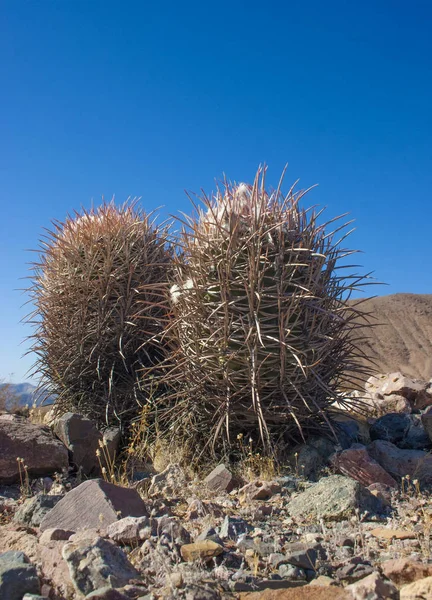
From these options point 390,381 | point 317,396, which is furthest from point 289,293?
point 390,381

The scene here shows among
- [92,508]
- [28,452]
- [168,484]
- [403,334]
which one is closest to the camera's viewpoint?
[92,508]

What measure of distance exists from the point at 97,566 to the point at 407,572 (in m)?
1.39

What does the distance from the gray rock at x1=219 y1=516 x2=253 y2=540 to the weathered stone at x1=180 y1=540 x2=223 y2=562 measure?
1.20 feet

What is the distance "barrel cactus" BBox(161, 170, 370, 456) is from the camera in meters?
4.56

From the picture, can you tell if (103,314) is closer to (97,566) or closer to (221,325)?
(221,325)

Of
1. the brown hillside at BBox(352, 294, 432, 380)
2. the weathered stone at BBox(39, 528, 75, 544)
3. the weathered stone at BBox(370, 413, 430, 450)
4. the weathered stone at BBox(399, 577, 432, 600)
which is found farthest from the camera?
the brown hillside at BBox(352, 294, 432, 380)

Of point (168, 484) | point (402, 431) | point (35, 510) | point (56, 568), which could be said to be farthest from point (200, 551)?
point (402, 431)

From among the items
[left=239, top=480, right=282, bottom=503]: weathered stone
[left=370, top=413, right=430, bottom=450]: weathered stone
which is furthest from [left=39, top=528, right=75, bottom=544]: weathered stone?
[left=370, top=413, right=430, bottom=450]: weathered stone

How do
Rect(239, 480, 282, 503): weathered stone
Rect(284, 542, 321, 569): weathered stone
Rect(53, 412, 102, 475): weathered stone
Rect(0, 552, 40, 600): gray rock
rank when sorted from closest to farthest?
Rect(0, 552, 40, 600): gray rock → Rect(284, 542, 321, 569): weathered stone → Rect(239, 480, 282, 503): weathered stone → Rect(53, 412, 102, 475): weathered stone

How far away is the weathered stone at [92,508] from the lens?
10.7 feet

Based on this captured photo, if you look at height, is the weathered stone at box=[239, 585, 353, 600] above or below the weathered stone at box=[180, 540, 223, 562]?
below

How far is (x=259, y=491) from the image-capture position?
4.10 metres

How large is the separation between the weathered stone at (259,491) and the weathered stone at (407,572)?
1584 mm

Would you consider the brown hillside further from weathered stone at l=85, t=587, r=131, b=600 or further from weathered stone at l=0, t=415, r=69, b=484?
weathered stone at l=85, t=587, r=131, b=600
